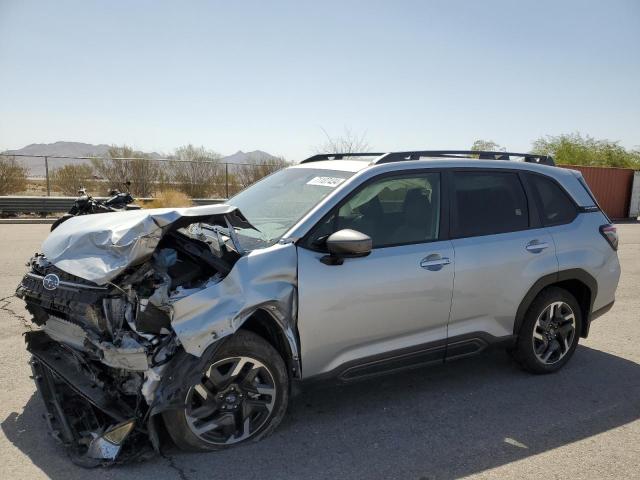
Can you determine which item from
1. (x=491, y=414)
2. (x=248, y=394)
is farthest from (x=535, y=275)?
(x=248, y=394)

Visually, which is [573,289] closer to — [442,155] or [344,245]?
[442,155]

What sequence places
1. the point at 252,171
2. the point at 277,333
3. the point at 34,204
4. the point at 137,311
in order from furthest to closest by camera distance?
the point at 252,171 → the point at 34,204 → the point at 277,333 → the point at 137,311

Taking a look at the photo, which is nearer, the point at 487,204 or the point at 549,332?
the point at 487,204

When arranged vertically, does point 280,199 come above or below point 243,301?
above

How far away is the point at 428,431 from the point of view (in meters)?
3.61

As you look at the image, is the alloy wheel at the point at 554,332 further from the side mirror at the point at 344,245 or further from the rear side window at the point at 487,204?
the side mirror at the point at 344,245

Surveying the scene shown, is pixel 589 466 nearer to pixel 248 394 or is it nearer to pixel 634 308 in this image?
pixel 248 394

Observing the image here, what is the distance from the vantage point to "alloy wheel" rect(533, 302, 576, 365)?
4578mm

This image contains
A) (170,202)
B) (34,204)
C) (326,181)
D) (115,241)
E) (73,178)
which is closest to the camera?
(115,241)

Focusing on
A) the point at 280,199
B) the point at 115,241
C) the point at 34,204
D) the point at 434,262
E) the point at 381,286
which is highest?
the point at 280,199

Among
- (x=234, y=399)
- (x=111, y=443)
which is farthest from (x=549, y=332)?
(x=111, y=443)

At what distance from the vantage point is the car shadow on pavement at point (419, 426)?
3.10 metres

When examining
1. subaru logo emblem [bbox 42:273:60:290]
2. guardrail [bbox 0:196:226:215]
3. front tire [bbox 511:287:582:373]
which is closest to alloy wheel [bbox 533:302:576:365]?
front tire [bbox 511:287:582:373]

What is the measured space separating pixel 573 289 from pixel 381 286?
2.33 m
